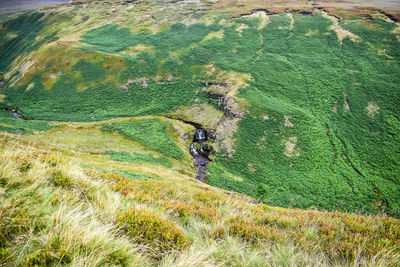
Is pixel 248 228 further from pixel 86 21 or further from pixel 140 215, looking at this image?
pixel 86 21

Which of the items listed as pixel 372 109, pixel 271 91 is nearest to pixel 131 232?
pixel 271 91

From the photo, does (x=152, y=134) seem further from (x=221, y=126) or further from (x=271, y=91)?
(x=271, y=91)

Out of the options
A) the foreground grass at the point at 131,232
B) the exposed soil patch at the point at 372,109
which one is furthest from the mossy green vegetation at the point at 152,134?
the exposed soil patch at the point at 372,109

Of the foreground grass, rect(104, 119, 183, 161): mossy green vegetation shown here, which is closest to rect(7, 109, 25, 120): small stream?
rect(104, 119, 183, 161): mossy green vegetation

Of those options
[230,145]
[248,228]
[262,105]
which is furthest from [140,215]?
[262,105]

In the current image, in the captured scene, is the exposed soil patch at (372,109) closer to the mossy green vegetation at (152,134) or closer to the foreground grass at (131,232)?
the mossy green vegetation at (152,134)

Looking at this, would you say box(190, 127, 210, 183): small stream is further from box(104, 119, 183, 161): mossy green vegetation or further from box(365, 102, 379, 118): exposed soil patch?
box(365, 102, 379, 118): exposed soil patch
